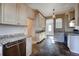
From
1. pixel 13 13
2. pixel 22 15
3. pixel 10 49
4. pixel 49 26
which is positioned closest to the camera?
pixel 10 49

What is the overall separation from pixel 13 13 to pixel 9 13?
0.54 ft

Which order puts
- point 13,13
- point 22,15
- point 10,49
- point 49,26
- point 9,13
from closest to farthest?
point 10,49
point 9,13
point 13,13
point 49,26
point 22,15

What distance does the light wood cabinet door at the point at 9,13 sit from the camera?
235cm

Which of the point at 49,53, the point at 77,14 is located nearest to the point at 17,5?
the point at 49,53

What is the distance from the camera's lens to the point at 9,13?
8.42 feet

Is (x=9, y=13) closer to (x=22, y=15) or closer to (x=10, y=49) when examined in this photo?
(x=22, y=15)

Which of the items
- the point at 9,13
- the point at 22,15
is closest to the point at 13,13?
the point at 9,13

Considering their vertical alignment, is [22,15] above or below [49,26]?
above

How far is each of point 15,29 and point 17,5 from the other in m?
0.73

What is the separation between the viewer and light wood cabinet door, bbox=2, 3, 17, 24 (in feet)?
7.70

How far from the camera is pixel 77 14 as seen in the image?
3.50 m

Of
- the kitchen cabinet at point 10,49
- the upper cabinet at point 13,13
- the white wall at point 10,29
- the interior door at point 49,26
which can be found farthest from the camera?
the interior door at point 49,26

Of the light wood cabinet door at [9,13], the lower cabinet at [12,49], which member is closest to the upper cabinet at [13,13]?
the light wood cabinet door at [9,13]

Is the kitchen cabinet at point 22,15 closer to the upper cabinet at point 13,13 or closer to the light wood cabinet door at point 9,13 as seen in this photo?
the upper cabinet at point 13,13
